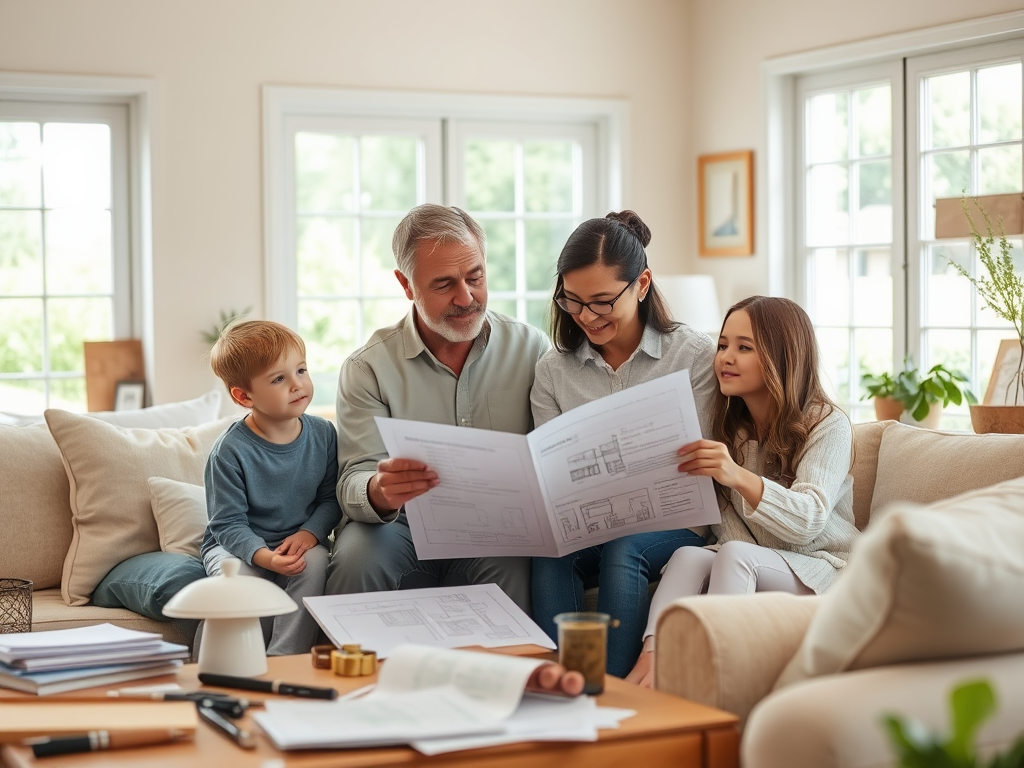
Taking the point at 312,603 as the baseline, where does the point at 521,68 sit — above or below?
above

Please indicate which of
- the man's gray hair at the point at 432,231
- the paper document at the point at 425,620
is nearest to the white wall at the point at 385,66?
the man's gray hair at the point at 432,231

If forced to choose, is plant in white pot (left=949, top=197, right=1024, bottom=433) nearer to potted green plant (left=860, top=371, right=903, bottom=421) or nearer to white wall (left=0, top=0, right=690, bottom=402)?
potted green plant (left=860, top=371, right=903, bottom=421)

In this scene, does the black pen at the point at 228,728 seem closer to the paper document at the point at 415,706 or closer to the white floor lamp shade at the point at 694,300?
the paper document at the point at 415,706

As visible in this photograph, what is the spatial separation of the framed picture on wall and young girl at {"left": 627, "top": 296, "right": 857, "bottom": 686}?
264cm

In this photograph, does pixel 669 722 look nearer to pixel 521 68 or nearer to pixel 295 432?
pixel 295 432

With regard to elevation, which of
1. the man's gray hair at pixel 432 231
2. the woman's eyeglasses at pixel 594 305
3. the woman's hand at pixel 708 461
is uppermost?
the man's gray hair at pixel 432 231

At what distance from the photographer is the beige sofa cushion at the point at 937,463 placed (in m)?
2.49

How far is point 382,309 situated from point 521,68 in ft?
3.97

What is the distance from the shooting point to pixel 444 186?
523 centimetres

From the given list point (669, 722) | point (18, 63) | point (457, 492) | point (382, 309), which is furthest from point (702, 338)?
point (18, 63)

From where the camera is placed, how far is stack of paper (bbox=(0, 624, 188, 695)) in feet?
5.90

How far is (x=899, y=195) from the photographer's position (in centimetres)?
465

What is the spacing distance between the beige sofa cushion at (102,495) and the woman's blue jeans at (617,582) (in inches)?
40.7

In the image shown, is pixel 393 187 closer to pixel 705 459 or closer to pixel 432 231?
pixel 432 231
